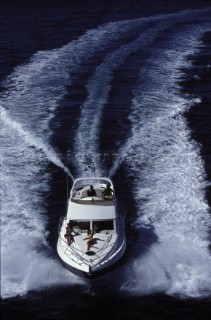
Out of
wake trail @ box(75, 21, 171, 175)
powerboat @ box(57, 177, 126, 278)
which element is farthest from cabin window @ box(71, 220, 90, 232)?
wake trail @ box(75, 21, 171, 175)

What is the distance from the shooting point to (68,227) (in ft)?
109

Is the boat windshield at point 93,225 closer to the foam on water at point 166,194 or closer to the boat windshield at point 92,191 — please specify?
the boat windshield at point 92,191

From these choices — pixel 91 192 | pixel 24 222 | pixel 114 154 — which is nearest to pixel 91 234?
pixel 91 192

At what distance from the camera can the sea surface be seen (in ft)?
102

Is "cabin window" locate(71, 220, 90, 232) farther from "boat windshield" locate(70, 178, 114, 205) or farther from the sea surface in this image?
the sea surface

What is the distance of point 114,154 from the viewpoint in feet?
152

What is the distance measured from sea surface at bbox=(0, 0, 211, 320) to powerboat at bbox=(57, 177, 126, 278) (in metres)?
1.35

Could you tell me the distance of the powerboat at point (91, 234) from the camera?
101 ft

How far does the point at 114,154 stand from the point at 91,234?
15007 mm

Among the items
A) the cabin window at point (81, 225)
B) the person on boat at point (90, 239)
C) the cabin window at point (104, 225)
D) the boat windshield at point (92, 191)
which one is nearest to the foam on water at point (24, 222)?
the person on boat at point (90, 239)

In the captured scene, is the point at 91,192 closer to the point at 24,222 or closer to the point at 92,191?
the point at 92,191

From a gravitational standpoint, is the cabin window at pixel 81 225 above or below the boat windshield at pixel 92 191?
below

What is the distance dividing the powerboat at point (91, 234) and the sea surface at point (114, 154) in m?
1.35

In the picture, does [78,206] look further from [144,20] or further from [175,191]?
[144,20]
